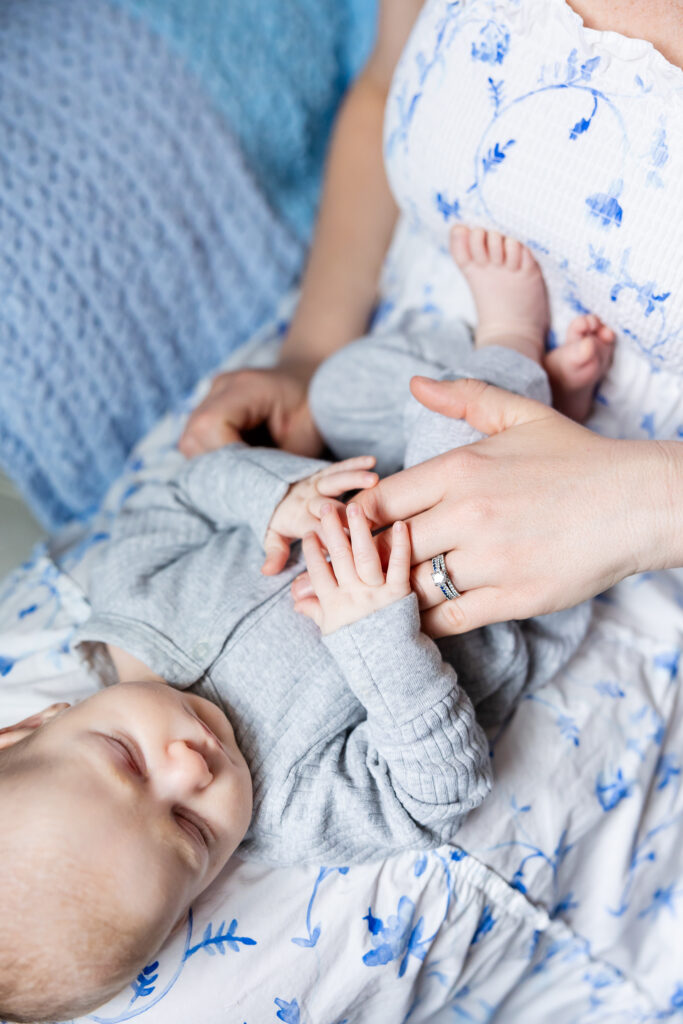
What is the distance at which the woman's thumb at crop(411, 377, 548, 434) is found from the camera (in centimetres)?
86

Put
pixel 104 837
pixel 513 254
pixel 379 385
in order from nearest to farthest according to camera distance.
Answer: pixel 104 837
pixel 513 254
pixel 379 385

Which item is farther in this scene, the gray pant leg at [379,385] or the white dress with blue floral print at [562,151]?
the gray pant leg at [379,385]

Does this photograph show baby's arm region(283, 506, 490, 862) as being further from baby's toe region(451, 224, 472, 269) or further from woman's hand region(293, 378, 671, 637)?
baby's toe region(451, 224, 472, 269)

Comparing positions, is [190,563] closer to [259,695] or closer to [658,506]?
[259,695]

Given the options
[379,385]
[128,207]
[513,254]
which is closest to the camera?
[513,254]

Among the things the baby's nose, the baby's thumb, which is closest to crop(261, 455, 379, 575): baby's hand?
the baby's thumb

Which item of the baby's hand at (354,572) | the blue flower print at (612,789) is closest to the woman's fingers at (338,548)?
the baby's hand at (354,572)

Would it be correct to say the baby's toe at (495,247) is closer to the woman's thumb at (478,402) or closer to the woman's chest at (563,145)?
the woman's chest at (563,145)

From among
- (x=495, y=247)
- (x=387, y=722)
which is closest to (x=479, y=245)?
(x=495, y=247)

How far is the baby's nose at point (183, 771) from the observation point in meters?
0.76

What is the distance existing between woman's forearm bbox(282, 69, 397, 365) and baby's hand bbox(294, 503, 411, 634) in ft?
1.61

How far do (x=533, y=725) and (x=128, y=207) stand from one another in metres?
0.90

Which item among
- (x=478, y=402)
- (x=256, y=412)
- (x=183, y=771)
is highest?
(x=478, y=402)

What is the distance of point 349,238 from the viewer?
4.25 ft
